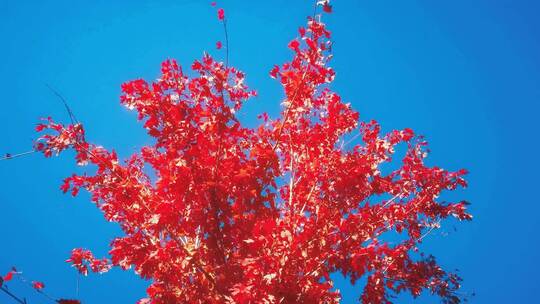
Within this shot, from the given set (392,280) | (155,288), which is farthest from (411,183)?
(155,288)

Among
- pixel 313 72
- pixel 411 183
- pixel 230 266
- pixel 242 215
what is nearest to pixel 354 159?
pixel 411 183

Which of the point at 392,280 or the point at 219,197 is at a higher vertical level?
the point at 219,197

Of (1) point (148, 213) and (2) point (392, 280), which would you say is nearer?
(1) point (148, 213)

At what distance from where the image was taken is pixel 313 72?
7688mm

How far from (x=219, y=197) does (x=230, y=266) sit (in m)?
1.43

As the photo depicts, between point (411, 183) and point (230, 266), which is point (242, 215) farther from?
point (411, 183)

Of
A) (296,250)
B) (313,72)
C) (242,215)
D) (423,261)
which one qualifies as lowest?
(296,250)

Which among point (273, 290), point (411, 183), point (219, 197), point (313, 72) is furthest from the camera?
point (411, 183)

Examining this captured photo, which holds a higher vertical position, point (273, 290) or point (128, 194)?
point (128, 194)

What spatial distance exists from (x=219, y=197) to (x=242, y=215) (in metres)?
0.72

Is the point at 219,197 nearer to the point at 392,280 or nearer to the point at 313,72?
the point at 313,72

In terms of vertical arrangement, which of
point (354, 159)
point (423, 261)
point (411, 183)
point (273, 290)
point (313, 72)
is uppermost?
point (313, 72)

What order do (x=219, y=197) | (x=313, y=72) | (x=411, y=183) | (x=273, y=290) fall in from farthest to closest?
1. (x=411, y=183)
2. (x=313, y=72)
3. (x=219, y=197)
4. (x=273, y=290)

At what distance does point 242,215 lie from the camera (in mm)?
7066
